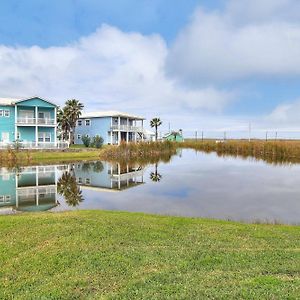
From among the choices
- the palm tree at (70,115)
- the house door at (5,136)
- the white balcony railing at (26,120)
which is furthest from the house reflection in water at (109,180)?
the palm tree at (70,115)

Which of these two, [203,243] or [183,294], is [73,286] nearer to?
[183,294]

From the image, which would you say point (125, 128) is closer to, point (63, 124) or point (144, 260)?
point (63, 124)

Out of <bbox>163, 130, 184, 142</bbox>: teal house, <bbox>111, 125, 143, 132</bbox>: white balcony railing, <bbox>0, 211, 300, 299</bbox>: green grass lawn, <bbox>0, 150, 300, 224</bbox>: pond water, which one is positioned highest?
<bbox>111, 125, 143, 132</bbox>: white balcony railing

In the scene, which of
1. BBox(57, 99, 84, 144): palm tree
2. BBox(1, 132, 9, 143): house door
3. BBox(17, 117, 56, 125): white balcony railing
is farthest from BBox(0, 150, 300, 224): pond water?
BBox(57, 99, 84, 144): palm tree

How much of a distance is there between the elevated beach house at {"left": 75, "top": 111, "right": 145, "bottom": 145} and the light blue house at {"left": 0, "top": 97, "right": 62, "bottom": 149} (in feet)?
43.5

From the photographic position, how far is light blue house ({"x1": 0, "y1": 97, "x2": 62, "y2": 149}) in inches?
1811

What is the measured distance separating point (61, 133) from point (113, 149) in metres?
24.8

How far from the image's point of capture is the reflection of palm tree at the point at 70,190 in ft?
54.6

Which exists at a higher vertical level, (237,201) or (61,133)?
(61,133)

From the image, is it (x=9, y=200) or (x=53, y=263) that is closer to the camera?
(x=53, y=263)

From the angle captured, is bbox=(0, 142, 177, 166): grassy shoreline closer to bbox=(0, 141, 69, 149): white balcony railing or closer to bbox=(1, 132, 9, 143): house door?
bbox=(0, 141, 69, 149): white balcony railing

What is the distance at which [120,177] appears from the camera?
2662 cm

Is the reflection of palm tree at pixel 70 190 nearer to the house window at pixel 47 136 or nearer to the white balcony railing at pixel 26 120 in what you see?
the white balcony railing at pixel 26 120

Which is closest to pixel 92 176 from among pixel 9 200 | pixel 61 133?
pixel 9 200
